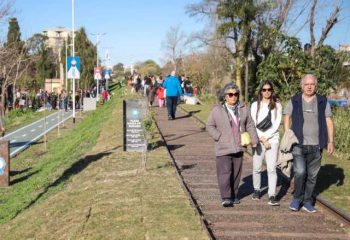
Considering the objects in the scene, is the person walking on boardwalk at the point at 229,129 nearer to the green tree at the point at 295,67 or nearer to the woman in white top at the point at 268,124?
the woman in white top at the point at 268,124

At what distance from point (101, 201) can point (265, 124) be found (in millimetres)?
2789

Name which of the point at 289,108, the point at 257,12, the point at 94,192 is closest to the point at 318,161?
the point at 289,108

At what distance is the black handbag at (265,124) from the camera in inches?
323

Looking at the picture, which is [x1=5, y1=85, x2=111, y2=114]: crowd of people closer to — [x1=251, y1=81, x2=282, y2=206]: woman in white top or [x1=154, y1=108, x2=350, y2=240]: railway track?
[x1=154, y1=108, x2=350, y2=240]: railway track

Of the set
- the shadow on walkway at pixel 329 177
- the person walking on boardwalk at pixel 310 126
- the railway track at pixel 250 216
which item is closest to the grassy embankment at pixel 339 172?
the shadow on walkway at pixel 329 177

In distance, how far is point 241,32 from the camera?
1412 inches

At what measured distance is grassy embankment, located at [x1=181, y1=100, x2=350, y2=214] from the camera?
29.0 feet

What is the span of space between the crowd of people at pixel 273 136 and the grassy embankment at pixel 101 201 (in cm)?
96

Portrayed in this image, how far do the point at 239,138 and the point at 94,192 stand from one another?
301 cm

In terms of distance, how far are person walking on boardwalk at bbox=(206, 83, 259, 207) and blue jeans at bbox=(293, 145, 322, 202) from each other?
67 centimetres

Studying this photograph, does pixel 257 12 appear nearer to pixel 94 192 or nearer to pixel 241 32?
pixel 241 32

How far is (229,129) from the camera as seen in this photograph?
795cm

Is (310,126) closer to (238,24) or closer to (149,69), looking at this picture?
(238,24)

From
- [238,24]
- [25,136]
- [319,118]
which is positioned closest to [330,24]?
[238,24]
